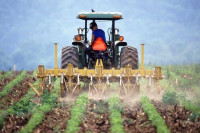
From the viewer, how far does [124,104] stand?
13344 mm

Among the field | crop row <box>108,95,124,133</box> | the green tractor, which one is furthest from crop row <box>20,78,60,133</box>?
crop row <box>108,95,124,133</box>

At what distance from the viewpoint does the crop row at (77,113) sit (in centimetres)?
1029

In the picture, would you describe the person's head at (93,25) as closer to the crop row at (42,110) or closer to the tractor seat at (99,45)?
the tractor seat at (99,45)

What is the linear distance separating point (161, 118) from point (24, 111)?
407 cm

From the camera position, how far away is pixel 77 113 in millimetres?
11688

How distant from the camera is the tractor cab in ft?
49.2

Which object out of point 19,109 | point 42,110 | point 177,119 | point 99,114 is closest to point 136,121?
point 177,119

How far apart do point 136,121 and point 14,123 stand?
3054mm

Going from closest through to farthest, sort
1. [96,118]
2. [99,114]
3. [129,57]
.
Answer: [96,118]
[99,114]
[129,57]

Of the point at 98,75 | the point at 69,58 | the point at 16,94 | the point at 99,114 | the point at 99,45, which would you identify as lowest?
the point at 99,114

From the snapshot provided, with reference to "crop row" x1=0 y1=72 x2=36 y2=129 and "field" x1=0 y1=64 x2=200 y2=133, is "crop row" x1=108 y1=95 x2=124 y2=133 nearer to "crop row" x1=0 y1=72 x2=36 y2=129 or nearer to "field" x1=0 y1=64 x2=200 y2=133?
"field" x1=0 y1=64 x2=200 y2=133

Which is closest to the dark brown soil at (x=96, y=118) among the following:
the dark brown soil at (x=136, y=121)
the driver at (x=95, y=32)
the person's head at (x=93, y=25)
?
the dark brown soil at (x=136, y=121)

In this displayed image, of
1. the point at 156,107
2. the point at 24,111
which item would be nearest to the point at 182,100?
the point at 156,107

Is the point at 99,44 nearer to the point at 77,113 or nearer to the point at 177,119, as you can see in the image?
the point at 77,113
